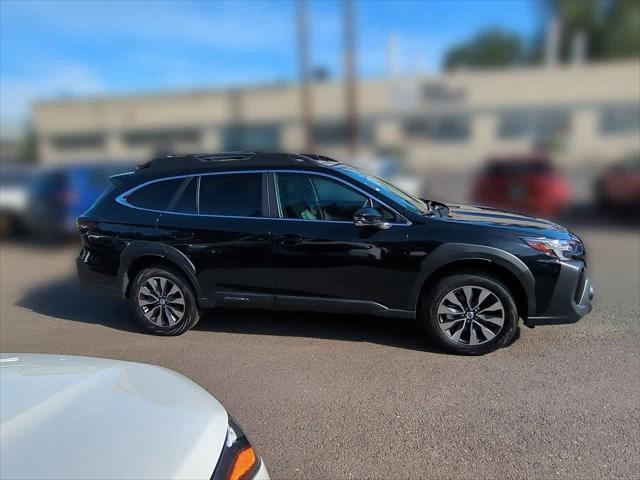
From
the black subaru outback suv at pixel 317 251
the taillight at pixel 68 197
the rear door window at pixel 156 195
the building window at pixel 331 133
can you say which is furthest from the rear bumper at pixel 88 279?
the building window at pixel 331 133

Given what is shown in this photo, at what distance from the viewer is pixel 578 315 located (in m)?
3.83

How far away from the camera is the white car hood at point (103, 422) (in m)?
1.59

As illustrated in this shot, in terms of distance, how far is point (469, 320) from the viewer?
3.90 metres

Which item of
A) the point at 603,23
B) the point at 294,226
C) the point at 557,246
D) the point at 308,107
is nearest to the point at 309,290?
the point at 294,226

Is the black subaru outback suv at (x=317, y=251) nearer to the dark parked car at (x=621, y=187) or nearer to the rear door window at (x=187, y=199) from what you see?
the rear door window at (x=187, y=199)

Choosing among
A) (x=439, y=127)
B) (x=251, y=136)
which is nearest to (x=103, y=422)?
(x=251, y=136)

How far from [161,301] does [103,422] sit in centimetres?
285

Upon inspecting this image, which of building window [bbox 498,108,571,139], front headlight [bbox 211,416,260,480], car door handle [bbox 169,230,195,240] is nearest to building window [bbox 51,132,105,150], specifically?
building window [bbox 498,108,571,139]

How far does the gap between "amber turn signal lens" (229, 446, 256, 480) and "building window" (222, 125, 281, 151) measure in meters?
18.4

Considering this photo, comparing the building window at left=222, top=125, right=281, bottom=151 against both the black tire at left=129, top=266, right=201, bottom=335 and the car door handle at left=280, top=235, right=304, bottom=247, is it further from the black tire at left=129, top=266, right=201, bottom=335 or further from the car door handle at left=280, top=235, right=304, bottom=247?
the car door handle at left=280, top=235, right=304, bottom=247

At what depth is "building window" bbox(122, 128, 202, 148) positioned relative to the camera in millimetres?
20719

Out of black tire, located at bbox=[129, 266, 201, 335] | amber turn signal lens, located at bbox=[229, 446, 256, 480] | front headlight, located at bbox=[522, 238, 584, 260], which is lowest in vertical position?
black tire, located at bbox=[129, 266, 201, 335]

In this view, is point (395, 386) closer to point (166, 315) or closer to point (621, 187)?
point (166, 315)

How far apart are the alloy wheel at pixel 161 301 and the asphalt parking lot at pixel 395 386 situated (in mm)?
198
